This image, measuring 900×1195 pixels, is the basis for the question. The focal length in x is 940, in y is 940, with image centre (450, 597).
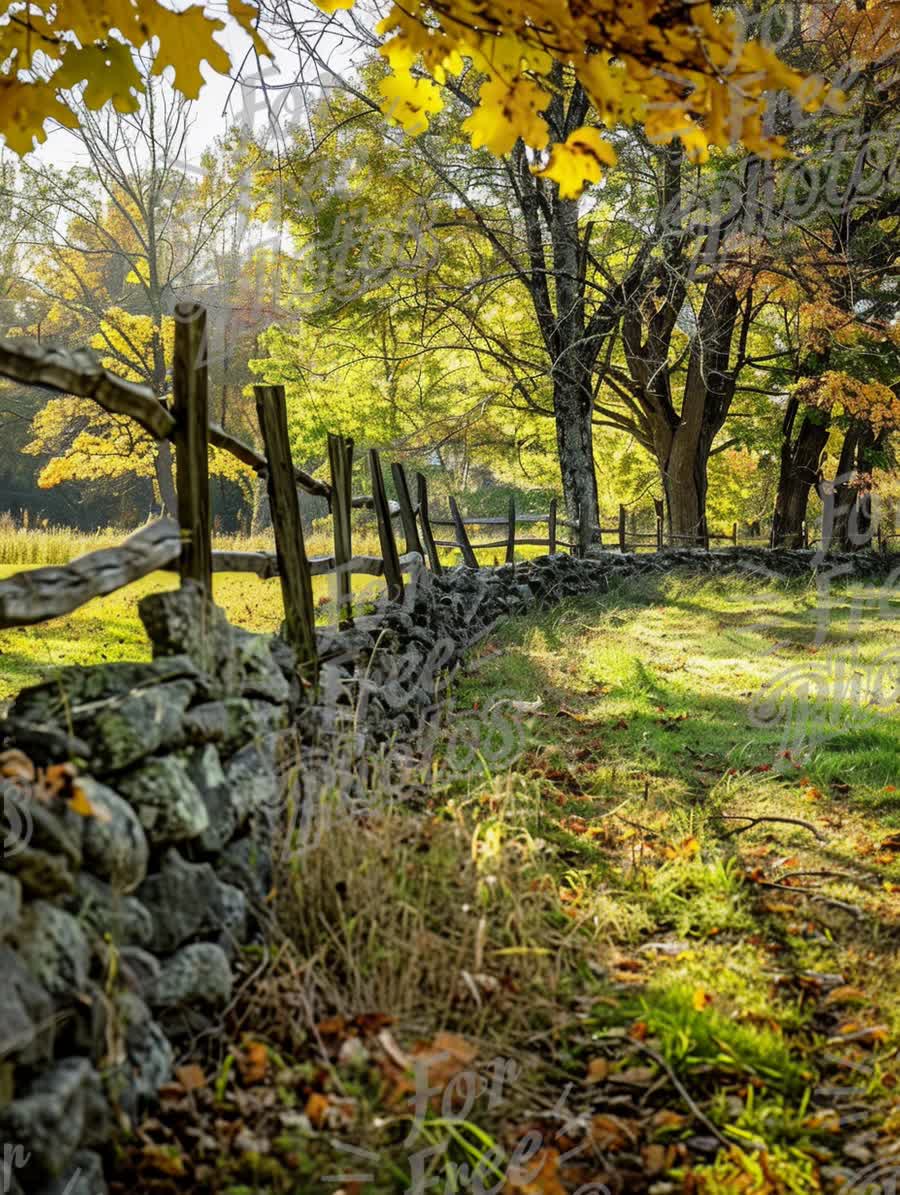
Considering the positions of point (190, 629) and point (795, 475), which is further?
point (795, 475)

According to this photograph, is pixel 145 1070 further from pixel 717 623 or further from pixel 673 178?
pixel 673 178

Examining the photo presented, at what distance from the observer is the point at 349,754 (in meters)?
4.07

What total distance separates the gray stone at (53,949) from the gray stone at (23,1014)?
3 centimetres

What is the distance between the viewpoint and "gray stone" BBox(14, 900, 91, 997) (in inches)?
82.6

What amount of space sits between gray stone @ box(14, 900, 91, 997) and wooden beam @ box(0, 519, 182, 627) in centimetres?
75

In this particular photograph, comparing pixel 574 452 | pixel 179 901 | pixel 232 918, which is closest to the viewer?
pixel 179 901

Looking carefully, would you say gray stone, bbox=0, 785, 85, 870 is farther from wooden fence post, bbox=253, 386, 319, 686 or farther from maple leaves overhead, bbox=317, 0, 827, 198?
maple leaves overhead, bbox=317, 0, 827, 198

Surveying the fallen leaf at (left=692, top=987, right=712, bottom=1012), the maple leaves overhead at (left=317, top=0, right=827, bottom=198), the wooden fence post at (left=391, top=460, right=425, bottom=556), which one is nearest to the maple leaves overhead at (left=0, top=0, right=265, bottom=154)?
the maple leaves overhead at (left=317, top=0, right=827, bottom=198)

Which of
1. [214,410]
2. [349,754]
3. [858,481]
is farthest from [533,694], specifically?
[214,410]

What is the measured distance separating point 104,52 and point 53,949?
2.88 meters

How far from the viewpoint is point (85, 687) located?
9.26 feet

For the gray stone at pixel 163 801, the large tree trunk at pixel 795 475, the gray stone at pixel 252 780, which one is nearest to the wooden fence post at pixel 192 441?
the gray stone at pixel 252 780

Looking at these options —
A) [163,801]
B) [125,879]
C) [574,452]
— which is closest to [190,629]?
[163,801]

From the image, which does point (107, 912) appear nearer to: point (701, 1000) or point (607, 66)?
point (701, 1000)
